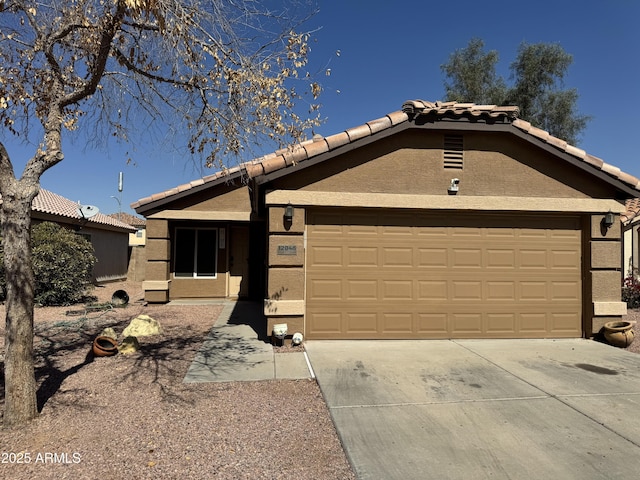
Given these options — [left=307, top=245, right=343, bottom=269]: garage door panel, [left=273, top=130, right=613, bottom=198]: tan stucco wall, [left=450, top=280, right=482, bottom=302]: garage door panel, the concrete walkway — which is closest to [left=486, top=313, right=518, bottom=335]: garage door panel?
[left=450, top=280, right=482, bottom=302]: garage door panel

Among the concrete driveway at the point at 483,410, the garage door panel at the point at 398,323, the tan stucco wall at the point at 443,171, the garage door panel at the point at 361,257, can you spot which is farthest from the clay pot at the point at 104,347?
the garage door panel at the point at 398,323

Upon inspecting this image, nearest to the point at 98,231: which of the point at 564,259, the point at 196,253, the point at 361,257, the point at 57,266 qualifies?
the point at 57,266

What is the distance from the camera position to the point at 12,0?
17.4ft

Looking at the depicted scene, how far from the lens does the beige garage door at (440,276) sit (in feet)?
25.5

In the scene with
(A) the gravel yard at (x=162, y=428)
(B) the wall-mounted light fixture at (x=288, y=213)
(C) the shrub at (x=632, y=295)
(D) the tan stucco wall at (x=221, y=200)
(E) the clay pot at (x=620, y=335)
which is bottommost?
(A) the gravel yard at (x=162, y=428)

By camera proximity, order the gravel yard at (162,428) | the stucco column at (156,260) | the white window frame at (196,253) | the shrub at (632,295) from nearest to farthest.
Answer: the gravel yard at (162,428) → the stucco column at (156,260) → the shrub at (632,295) → the white window frame at (196,253)

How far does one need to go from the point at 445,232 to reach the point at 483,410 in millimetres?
3954

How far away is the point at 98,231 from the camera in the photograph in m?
19.7

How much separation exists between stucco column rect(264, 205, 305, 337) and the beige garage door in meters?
0.27

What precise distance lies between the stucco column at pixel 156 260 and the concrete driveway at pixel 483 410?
6702 mm

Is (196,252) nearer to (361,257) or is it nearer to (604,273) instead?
(361,257)

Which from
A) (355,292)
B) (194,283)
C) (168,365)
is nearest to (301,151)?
(355,292)

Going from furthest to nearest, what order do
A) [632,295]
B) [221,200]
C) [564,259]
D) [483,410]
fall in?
[221,200] → [632,295] → [564,259] → [483,410]

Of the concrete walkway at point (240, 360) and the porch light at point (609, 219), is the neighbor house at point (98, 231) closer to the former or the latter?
the concrete walkway at point (240, 360)
